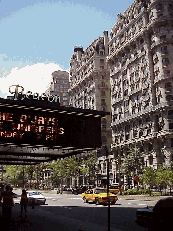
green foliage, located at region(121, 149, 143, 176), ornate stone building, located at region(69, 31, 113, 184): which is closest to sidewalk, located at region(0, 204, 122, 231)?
green foliage, located at region(121, 149, 143, 176)

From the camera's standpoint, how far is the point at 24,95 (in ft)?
63.3

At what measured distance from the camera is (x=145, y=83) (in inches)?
3000

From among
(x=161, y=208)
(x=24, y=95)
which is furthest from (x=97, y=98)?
(x=161, y=208)

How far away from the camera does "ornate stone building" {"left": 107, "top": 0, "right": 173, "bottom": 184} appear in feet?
227

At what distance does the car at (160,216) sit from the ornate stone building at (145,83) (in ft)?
187

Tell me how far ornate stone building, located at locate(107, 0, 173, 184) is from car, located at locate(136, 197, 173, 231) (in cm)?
5700

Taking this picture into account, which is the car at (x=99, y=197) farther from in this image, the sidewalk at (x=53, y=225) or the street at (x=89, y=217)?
the sidewalk at (x=53, y=225)

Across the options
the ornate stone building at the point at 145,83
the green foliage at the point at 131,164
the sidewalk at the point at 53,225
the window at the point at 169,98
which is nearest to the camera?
the sidewalk at the point at 53,225

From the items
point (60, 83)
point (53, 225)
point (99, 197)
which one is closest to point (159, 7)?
point (99, 197)

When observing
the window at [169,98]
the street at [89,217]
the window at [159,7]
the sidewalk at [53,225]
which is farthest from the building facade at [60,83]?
the sidewalk at [53,225]

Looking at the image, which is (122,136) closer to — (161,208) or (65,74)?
(161,208)

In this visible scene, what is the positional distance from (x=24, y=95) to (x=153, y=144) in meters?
55.3

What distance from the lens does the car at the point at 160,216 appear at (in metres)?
9.55

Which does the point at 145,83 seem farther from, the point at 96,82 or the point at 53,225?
the point at 53,225
